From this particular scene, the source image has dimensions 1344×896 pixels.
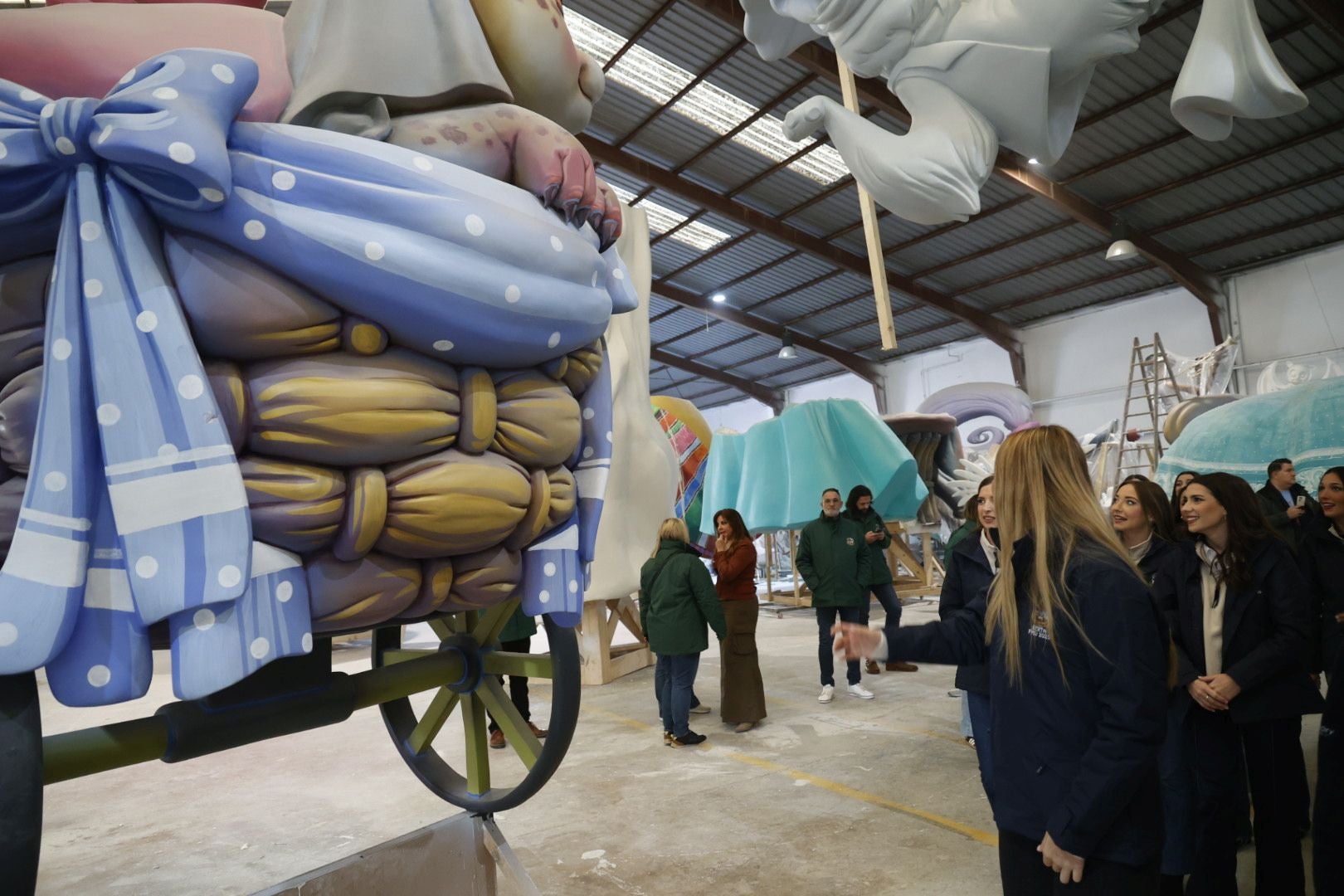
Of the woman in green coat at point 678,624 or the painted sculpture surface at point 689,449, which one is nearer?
the woman in green coat at point 678,624

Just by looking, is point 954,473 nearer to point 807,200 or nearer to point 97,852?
point 807,200

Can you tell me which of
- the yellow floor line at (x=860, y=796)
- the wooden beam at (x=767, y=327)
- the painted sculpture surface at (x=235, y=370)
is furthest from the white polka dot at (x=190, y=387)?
the wooden beam at (x=767, y=327)

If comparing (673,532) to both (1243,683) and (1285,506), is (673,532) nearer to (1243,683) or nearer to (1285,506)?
(1243,683)

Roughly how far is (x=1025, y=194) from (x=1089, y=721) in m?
14.0

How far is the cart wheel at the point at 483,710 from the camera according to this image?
1556mm

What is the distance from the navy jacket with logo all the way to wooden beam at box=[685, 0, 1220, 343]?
8741mm

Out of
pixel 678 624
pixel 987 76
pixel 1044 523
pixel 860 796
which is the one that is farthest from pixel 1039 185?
pixel 1044 523

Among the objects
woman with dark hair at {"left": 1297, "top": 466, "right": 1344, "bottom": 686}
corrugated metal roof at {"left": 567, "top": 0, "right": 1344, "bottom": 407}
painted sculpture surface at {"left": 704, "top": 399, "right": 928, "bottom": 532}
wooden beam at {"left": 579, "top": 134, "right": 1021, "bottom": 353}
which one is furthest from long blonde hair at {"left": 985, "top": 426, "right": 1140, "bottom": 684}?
wooden beam at {"left": 579, "top": 134, "right": 1021, "bottom": 353}

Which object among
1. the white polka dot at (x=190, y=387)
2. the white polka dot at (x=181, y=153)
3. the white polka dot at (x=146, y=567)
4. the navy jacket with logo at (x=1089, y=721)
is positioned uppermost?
the white polka dot at (x=181, y=153)

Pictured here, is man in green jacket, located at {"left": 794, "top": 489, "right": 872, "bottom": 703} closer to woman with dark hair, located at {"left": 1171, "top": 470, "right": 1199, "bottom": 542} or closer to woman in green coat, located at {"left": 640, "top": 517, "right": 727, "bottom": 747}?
woman in green coat, located at {"left": 640, "top": 517, "right": 727, "bottom": 747}

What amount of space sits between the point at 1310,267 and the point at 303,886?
17.3 meters

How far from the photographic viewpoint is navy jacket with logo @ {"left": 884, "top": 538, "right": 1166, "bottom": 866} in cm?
145

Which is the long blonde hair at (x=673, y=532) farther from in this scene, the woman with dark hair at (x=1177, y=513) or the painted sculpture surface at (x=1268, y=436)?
the painted sculpture surface at (x=1268, y=436)

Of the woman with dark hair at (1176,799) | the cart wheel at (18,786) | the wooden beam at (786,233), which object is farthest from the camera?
the wooden beam at (786,233)
